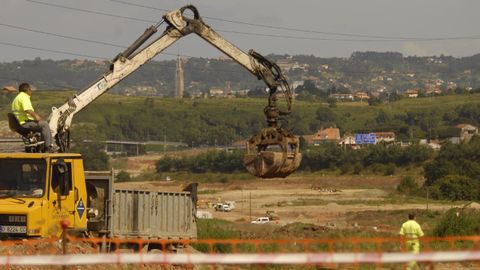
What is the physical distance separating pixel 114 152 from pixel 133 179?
52.7 m

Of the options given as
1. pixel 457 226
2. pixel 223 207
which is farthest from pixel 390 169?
pixel 457 226

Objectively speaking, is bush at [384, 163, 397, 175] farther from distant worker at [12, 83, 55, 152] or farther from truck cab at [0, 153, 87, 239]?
truck cab at [0, 153, 87, 239]

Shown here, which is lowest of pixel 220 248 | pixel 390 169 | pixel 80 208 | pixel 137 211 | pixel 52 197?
pixel 220 248

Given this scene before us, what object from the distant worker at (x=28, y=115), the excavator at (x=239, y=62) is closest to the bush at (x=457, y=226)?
the excavator at (x=239, y=62)

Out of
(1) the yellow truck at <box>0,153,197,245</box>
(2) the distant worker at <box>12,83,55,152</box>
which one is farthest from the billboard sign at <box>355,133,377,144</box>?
(2) the distant worker at <box>12,83,55,152</box>

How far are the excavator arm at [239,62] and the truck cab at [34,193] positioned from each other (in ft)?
14.1

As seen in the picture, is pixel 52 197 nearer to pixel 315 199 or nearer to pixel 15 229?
pixel 15 229

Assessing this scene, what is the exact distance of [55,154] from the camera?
20.2 meters

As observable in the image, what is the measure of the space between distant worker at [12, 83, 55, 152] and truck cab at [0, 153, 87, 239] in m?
1.00

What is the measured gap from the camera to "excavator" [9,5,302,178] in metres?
25.4

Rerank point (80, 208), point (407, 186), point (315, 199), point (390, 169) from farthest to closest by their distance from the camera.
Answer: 1. point (390, 169)
2. point (407, 186)
3. point (315, 199)
4. point (80, 208)

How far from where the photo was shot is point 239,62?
29.1 m

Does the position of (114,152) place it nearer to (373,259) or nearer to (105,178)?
(105,178)

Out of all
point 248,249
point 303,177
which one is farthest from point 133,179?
point 248,249
